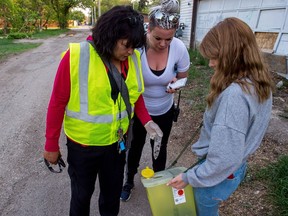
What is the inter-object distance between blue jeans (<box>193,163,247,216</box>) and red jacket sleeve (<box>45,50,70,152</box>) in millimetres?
915

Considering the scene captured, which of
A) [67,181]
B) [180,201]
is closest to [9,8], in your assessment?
[67,181]

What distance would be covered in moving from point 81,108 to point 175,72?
39.7 inches

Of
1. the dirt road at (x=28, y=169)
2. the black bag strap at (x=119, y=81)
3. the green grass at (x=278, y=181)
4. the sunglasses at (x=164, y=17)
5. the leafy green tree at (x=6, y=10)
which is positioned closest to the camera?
the black bag strap at (x=119, y=81)

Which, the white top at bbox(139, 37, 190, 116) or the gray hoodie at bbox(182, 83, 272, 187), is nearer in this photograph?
the gray hoodie at bbox(182, 83, 272, 187)

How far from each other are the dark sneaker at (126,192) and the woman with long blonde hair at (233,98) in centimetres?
138

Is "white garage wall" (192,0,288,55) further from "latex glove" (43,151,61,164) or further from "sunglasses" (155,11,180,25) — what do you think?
"latex glove" (43,151,61,164)

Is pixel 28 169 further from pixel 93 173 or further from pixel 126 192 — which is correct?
pixel 93 173

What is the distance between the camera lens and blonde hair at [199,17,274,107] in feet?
3.78

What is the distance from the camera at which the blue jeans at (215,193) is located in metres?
1.39

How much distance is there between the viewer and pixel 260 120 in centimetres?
120

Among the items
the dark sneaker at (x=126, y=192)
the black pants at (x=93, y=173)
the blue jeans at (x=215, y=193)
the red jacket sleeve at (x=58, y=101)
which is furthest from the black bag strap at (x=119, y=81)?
the dark sneaker at (x=126, y=192)

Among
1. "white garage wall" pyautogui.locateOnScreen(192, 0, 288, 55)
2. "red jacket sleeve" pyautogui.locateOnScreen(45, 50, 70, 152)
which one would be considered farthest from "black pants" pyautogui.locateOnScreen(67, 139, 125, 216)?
"white garage wall" pyautogui.locateOnScreen(192, 0, 288, 55)

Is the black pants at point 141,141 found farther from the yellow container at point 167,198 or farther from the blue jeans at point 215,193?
the blue jeans at point 215,193

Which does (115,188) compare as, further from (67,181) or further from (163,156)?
(67,181)
